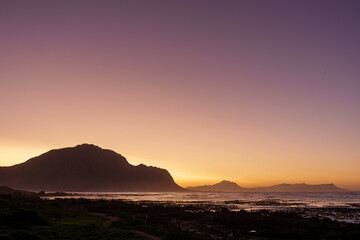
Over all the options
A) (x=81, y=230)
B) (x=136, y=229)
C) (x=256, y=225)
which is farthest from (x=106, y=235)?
(x=256, y=225)

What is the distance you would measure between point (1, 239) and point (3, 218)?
36.7 ft

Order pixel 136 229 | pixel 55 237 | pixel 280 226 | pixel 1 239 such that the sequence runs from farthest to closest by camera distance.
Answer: pixel 280 226
pixel 136 229
pixel 55 237
pixel 1 239

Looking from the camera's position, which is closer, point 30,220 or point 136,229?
point 30,220

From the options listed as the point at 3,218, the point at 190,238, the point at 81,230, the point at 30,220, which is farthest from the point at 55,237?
the point at 190,238

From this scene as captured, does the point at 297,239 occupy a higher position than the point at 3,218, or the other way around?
the point at 3,218

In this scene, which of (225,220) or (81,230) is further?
(225,220)

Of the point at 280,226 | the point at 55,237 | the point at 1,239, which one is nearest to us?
the point at 1,239

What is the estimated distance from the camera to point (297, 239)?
3369cm

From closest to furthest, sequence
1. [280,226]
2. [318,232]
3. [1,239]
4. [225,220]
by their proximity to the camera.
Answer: [1,239], [318,232], [280,226], [225,220]

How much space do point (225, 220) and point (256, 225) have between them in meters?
6.12

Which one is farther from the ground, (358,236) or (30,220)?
(30,220)

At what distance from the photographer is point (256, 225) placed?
4353cm

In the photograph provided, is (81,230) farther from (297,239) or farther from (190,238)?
(297,239)

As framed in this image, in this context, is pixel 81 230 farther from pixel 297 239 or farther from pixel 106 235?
pixel 297 239
